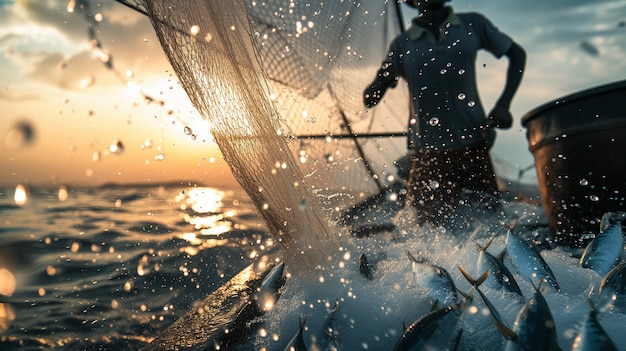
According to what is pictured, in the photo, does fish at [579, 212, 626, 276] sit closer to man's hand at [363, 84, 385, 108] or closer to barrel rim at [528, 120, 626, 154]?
barrel rim at [528, 120, 626, 154]

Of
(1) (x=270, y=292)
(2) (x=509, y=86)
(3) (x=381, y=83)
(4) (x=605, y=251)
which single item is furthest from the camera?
(3) (x=381, y=83)

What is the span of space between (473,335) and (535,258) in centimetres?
69

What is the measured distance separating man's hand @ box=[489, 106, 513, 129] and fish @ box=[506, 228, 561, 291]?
2526mm

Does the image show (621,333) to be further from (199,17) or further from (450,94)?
(450,94)

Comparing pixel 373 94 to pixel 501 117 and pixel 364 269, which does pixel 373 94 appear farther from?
pixel 364 269

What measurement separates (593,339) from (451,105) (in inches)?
131

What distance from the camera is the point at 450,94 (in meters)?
4.02

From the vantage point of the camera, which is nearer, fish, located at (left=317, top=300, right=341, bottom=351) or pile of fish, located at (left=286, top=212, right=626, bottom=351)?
pile of fish, located at (left=286, top=212, right=626, bottom=351)

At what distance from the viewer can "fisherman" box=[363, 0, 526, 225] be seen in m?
4.01

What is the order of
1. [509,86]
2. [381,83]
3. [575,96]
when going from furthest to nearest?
[381,83], [509,86], [575,96]

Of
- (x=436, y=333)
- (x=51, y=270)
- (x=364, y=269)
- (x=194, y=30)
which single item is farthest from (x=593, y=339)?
(x=51, y=270)

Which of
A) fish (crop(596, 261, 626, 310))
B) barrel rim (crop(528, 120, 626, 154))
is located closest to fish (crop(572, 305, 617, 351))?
fish (crop(596, 261, 626, 310))

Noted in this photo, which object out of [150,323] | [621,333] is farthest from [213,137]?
[621,333]

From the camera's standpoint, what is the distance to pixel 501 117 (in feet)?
13.3
